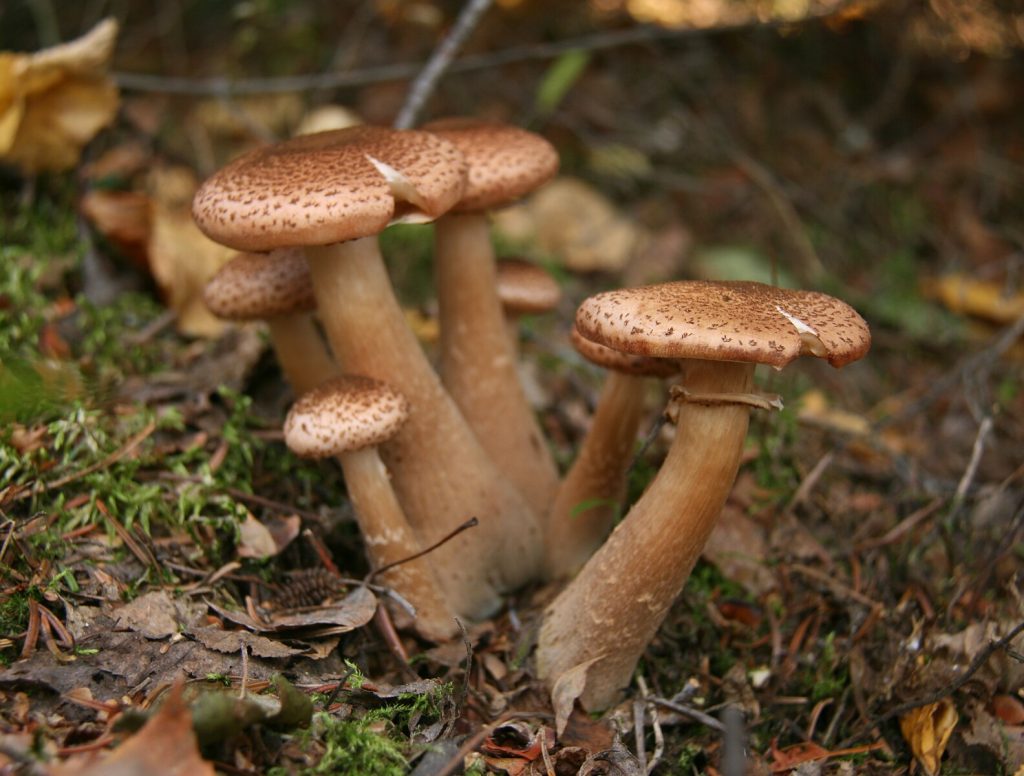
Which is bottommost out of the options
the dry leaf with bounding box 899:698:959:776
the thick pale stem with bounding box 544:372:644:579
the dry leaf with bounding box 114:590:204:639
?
the dry leaf with bounding box 899:698:959:776

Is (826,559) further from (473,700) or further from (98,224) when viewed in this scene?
(98,224)

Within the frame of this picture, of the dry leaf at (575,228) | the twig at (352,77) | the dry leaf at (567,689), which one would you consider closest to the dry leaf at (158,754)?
the dry leaf at (567,689)

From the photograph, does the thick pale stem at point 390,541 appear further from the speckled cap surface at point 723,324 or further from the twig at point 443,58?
the twig at point 443,58

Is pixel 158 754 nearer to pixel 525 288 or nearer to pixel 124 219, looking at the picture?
pixel 525 288

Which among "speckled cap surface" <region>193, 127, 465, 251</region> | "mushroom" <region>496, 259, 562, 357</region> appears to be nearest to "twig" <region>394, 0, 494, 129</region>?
"mushroom" <region>496, 259, 562, 357</region>

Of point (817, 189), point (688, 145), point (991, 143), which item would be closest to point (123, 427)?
point (688, 145)

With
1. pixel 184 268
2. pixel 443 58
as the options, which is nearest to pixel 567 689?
pixel 184 268

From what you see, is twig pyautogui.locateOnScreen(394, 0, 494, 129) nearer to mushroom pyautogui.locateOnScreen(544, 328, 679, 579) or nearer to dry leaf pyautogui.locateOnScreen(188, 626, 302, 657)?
mushroom pyautogui.locateOnScreen(544, 328, 679, 579)
